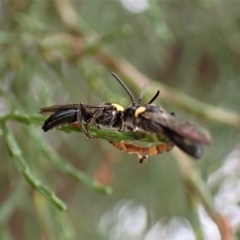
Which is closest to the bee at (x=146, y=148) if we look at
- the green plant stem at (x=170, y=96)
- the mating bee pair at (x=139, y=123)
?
the mating bee pair at (x=139, y=123)

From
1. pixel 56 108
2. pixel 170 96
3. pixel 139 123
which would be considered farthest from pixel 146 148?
pixel 170 96

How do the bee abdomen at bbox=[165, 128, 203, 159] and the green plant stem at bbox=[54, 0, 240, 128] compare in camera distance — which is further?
the green plant stem at bbox=[54, 0, 240, 128]

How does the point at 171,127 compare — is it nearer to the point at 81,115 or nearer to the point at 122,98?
the point at 81,115

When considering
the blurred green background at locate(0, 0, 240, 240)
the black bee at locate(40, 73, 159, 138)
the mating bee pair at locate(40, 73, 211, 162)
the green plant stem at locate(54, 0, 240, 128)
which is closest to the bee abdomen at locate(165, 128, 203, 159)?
the mating bee pair at locate(40, 73, 211, 162)

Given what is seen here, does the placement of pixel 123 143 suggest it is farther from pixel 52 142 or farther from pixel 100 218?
pixel 52 142

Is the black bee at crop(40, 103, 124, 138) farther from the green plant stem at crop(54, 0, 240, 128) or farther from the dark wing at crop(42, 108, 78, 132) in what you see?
the green plant stem at crop(54, 0, 240, 128)

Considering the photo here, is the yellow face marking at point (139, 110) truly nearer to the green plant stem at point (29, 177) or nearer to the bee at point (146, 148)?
the bee at point (146, 148)

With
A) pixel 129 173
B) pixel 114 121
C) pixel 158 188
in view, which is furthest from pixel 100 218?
pixel 114 121

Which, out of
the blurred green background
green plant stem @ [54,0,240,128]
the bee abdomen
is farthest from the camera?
green plant stem @ [54,0,240,128]
